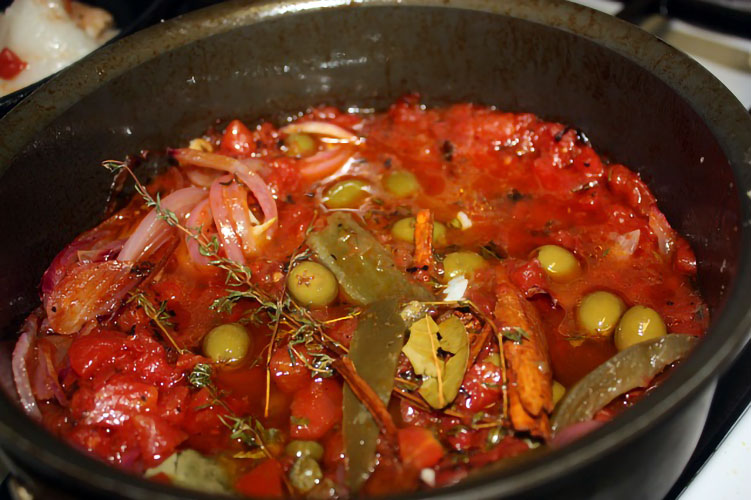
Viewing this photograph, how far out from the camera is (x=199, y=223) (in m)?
2.78

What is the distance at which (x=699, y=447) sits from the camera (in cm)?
224

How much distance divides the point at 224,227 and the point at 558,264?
123 cm

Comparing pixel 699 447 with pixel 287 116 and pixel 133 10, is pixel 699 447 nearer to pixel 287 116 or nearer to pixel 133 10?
pixel 287 116

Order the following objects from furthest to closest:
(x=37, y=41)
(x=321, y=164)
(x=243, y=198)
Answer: (x=37, y=41) → (x=321, y=164) → (x=243, y=198)

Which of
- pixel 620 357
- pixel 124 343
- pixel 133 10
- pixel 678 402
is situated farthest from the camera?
pixel 133 10

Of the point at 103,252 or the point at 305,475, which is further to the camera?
the point at 103,252

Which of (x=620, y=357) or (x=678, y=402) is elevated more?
(x=678, y=402)

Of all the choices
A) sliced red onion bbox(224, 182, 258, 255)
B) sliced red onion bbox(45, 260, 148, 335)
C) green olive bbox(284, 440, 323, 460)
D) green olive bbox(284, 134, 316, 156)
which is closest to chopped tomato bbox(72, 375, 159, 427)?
sliced red onion bbox(45, 260, 148, 335)

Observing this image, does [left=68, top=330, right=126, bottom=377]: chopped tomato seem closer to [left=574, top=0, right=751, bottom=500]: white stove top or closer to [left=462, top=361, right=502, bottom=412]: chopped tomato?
[left=462, top=361, right=502, bottom=412]: chopped tomato

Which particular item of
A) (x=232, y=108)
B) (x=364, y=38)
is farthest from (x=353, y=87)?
(x=232, y=108)

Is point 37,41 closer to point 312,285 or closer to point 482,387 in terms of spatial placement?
point 312,285

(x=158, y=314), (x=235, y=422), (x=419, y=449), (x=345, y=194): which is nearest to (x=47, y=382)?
(x=158, y=314)

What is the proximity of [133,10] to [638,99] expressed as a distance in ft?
9.26

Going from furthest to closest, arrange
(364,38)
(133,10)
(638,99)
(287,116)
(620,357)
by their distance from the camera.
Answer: (133,10) → (287,116) → (364,38) → (638,99) → (620,357)
